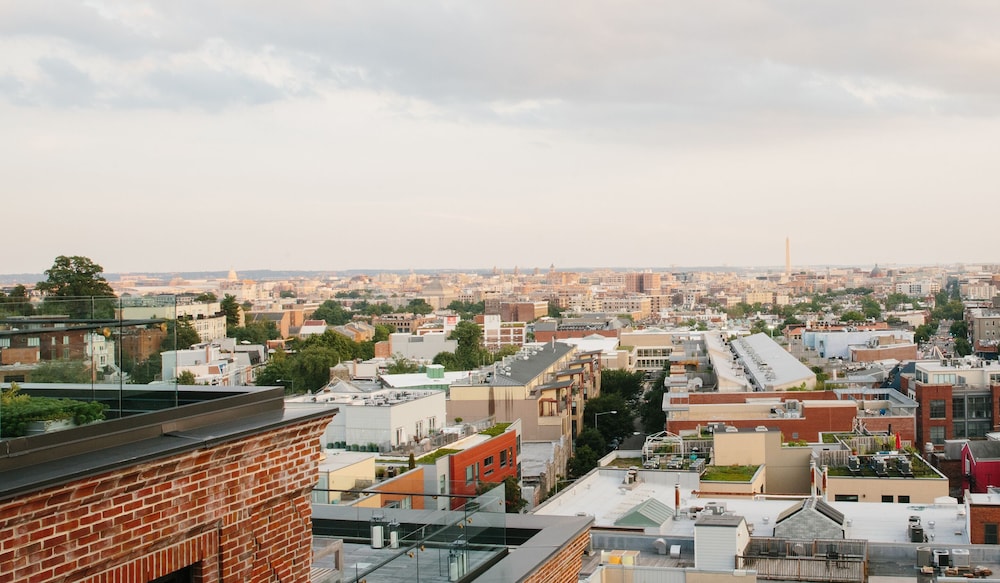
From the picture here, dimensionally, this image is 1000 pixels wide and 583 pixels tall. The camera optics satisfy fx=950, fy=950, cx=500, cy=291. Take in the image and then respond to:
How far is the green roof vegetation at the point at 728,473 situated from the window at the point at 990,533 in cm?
875

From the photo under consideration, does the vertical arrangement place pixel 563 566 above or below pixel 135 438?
below

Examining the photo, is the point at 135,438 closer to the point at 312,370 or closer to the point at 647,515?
the point at 647,515

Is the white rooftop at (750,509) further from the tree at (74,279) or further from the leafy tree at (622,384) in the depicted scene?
the leafy tree at (622,384)

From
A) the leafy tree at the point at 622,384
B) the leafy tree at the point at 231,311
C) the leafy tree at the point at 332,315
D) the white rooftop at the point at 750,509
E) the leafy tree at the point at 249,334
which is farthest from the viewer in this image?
the leafy tree at the point at 332,315

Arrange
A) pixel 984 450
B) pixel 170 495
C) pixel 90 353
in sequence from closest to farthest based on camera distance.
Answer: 1. pixel 170 495
2. pixel 90 353
3. pixel 984 450

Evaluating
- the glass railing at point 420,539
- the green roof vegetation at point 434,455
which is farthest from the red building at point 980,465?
the glass railing at point 420,539

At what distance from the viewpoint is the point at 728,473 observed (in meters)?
33.6

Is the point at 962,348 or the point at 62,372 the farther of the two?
the point at 962,348

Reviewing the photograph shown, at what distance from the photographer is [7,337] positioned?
16.8ft

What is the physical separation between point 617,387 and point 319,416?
64.1 metres

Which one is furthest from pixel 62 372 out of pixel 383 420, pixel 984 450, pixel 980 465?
pixel 984 450

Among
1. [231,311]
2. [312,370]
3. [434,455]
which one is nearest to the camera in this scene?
[434,455]

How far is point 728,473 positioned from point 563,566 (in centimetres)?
2517

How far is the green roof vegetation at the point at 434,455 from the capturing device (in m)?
33.5
